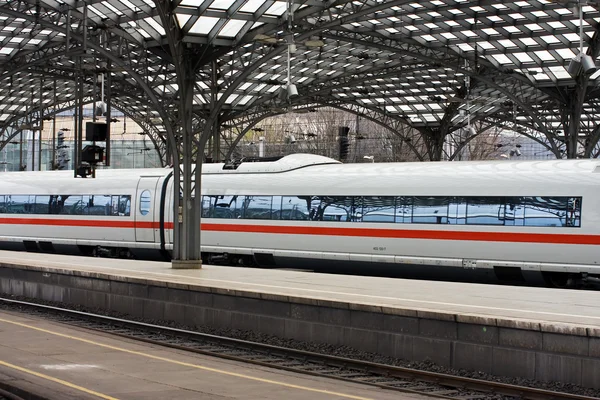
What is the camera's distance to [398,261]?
22859mm

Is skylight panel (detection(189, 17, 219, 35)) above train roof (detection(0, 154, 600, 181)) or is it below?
above

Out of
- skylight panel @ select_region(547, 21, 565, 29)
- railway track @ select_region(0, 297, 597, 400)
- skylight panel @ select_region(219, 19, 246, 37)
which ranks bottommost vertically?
railway track @ select_region(0, 297, 597, 400)

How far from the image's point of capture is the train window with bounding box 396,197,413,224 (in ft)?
75.0

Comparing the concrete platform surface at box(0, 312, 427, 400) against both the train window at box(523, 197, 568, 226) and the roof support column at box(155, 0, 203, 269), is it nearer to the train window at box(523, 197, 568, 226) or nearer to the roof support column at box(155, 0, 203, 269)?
the roof support column at box(155, 0, 203, 269)

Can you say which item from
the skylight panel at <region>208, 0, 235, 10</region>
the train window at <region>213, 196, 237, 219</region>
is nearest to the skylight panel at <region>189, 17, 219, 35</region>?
the skylight panel at <region>208, 0, 235, 10</region>

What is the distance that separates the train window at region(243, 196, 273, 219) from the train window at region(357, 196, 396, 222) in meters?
3.49

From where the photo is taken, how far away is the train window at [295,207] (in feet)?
82.2

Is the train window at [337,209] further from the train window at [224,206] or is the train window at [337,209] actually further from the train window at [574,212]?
the train window at [574,212]

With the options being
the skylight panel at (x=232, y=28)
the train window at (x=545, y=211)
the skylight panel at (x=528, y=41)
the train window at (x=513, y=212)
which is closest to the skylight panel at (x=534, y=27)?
the skylight panel at (x=528, y=41)

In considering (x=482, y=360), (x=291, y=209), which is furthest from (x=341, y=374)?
(x=291, y=209)

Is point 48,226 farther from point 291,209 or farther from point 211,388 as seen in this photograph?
point 211,388

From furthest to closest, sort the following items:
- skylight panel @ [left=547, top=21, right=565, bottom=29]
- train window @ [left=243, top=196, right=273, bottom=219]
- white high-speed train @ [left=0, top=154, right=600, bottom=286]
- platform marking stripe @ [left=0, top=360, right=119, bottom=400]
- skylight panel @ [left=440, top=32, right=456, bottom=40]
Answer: skylight panel @ [left=440, top=32, right=456, bottom=40]
skylight panel @ [left=547, top=21, right=565, bottom=29]
train window @ [left=243, top=196, right=273, bottom=219]
white high-speed train @ [left=0, top=154, right=600, bottom=286]
platform marking stripe @ [left=0, top=360, right=119, bottom=400]

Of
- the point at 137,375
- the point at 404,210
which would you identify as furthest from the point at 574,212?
the point at 137,375

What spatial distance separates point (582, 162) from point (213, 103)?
11279 millimetres
